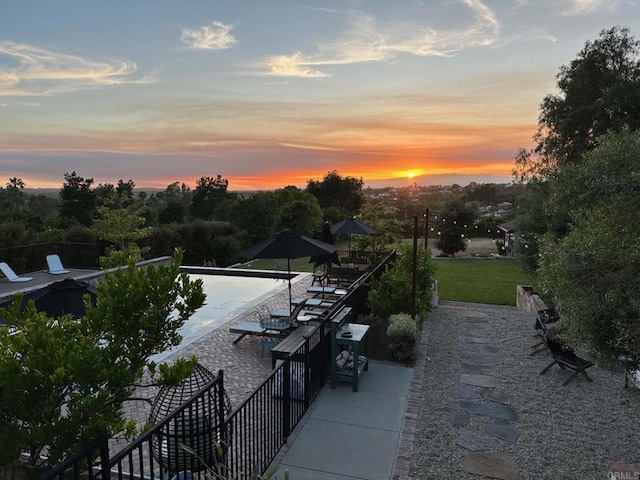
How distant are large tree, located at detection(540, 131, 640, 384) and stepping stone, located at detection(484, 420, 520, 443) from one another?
4.89ft

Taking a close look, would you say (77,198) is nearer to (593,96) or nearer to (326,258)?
(326,258)

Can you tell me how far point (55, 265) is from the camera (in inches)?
576

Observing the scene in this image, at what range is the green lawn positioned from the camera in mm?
14367

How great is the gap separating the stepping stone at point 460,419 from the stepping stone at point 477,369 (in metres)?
1.62

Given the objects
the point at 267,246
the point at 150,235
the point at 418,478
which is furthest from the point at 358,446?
the point at 150,235

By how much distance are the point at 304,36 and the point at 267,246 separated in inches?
267

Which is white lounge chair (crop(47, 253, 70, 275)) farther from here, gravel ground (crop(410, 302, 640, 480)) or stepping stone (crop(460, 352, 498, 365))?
stepping stone (crop(460, 352, 498, 365))

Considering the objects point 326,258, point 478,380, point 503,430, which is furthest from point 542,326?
point 326,258

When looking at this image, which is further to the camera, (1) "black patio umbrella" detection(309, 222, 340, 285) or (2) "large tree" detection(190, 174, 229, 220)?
(2) "large tree" detection(190, 174, 229, 220)

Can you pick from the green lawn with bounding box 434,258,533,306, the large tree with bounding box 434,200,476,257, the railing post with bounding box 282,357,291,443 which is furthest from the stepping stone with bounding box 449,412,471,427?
the large tree with bounding box 434,200,476,257

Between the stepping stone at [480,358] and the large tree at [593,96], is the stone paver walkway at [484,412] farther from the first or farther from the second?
the large tree at [593,96]

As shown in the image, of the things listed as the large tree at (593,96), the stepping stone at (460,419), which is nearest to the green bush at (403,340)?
the stepping stone at (460,419)

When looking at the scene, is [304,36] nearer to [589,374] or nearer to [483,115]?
[483,115]

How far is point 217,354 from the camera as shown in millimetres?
7715
